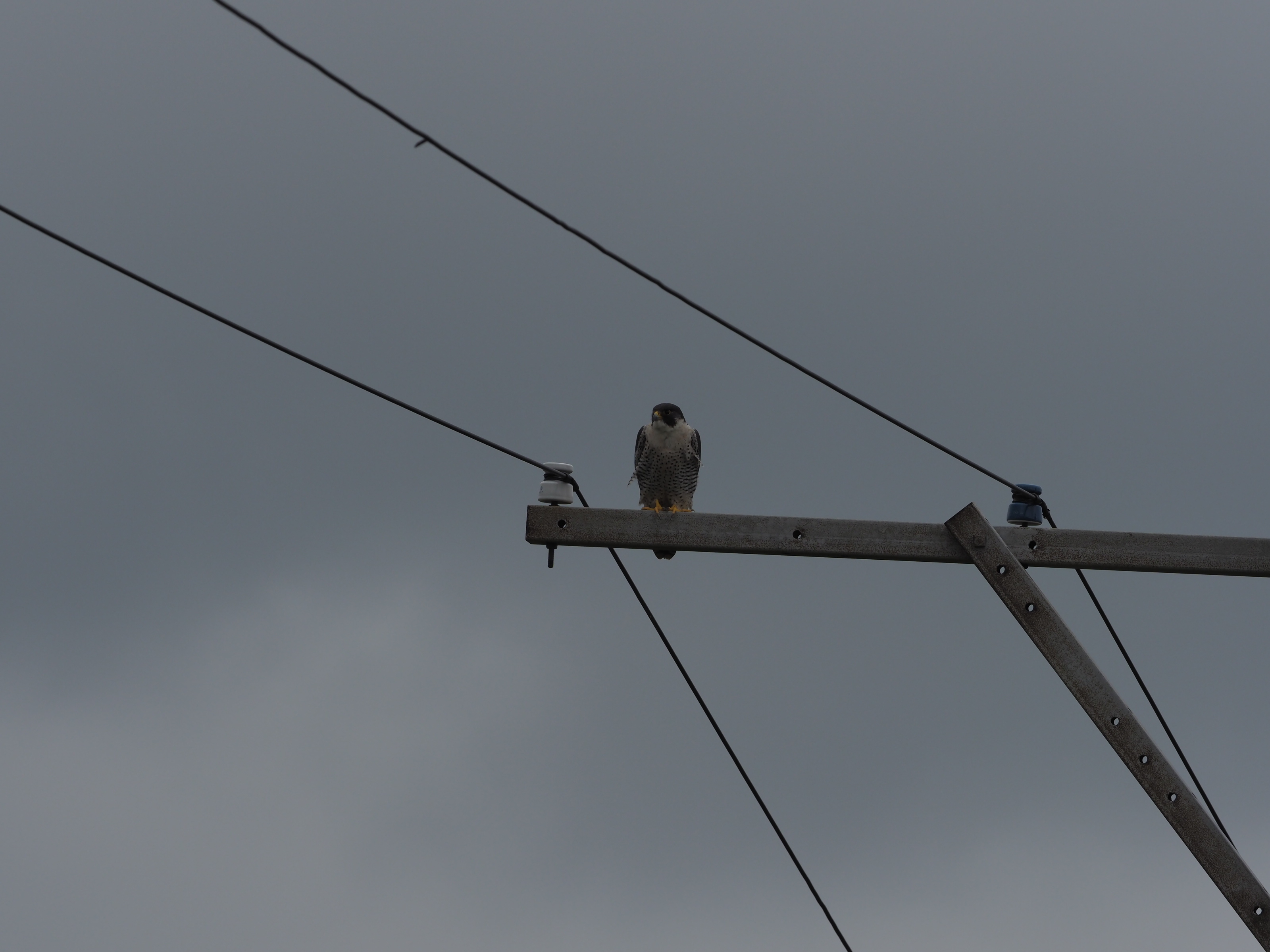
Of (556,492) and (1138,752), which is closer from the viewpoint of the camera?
(1138,752)

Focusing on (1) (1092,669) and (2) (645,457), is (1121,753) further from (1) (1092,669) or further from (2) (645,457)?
(2) (645,457)

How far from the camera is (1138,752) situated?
201 inches

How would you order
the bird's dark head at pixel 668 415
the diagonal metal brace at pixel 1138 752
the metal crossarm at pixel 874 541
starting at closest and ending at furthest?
the diagonal metal brace at pixel 1138 752, the metal crossarm at pixel 874 541, the bird's dark head at pixel 668 415

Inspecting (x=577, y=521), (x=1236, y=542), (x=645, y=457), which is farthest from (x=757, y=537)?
(x=645, y=457)

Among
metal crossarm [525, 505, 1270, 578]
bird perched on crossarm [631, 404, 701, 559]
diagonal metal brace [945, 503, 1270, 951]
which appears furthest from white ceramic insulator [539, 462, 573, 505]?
bird perched on crossarm [631, 404, 701, 559]

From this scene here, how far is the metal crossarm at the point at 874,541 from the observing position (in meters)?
A: 5.64

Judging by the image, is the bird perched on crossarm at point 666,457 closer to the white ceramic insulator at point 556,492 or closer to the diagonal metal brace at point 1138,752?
the white ceramic insulator at point 556,492

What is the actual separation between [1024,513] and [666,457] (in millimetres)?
3907

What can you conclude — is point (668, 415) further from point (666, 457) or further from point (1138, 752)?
point (1138, 752)

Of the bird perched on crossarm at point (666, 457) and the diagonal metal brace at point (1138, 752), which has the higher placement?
the bird perched on crossarm at point (666, 457)

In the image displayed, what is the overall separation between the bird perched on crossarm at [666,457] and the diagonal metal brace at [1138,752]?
4185 millimetres

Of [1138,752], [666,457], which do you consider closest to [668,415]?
[666,457]

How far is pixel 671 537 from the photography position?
19.1ft

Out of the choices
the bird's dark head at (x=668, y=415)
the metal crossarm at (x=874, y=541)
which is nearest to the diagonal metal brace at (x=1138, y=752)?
the metal crossarm at (x=874, y=541)
